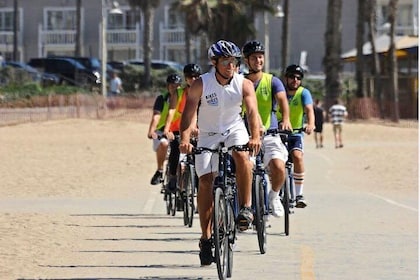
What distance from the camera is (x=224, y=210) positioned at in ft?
30.5

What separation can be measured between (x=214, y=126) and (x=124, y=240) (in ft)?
9.55

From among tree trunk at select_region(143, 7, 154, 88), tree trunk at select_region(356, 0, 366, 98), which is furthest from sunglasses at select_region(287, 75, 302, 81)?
tree trunk at select_region(143, 7, 154, 88)

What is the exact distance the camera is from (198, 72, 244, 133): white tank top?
945 centimetres

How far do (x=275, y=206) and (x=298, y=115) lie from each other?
1910mm

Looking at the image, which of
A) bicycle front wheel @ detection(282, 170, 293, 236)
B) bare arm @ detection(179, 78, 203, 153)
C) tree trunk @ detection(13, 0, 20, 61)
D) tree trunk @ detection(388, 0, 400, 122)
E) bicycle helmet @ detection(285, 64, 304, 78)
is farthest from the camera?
tree trunk @ detection(13, 0, 20, 61)

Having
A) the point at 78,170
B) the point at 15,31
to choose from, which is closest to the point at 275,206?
the point at 78,170

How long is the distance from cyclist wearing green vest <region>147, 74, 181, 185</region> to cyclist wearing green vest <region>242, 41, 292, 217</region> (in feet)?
9.31

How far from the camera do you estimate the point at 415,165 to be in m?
25.3

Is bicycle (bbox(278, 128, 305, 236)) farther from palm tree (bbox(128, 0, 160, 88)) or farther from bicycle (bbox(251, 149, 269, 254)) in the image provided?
palm tree (bbox(128, 0, 160, 88))

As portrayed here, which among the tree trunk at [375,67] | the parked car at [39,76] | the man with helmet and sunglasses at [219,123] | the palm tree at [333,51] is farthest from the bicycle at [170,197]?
the parked car at [39,76]

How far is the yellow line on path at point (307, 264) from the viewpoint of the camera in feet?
31.3

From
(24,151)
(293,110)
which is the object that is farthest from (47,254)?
(24,151)

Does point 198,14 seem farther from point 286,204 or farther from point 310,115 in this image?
point 286,204

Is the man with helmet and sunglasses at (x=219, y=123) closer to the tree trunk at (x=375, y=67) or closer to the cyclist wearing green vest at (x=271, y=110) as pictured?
the cyclist wearing green vest at (x=271, y=110)
